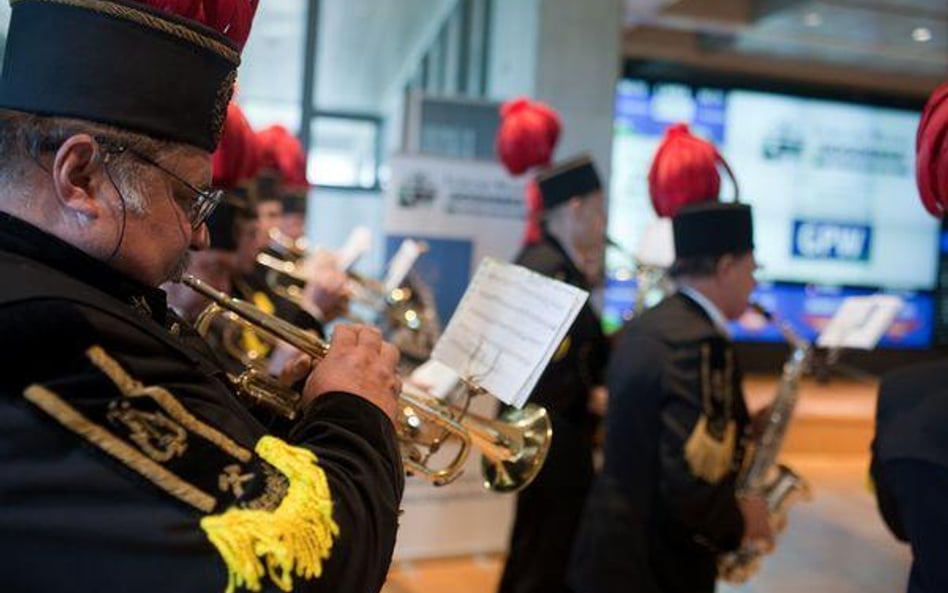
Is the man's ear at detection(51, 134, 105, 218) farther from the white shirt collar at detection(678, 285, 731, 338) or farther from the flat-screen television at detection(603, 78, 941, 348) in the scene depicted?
the flat-screen television at detection(603, 78, 941, 348)

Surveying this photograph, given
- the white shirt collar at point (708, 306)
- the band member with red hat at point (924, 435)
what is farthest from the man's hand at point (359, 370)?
the white shirt collar at point (708, 306)

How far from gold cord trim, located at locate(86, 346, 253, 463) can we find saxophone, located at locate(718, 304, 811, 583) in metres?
2.07

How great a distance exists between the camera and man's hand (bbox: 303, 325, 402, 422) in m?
1.17

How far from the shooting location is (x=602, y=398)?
3502mm

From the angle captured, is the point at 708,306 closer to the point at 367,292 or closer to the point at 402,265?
the point at 402,265

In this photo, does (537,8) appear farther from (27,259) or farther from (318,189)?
(27,259)

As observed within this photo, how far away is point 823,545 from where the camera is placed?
16.1 feet

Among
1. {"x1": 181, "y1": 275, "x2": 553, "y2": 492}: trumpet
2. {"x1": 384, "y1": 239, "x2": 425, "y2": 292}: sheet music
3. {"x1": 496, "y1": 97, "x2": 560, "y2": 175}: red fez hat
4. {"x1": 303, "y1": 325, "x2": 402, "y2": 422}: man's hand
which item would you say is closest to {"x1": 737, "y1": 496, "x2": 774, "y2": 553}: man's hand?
{"x1": 181, "y1": 275, "x2": 553, "y2": 492}: trumpet

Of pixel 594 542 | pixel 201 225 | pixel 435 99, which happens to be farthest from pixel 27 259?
pixel 435 99

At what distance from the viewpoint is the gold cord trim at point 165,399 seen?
894 millimetres

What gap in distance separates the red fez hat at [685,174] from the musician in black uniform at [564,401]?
0.44 m

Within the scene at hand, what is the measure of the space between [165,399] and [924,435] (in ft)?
3.95

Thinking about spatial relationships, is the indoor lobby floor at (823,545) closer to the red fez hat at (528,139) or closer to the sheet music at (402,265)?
the sheet music at (402,265)

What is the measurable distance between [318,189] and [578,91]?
7.86 feet
